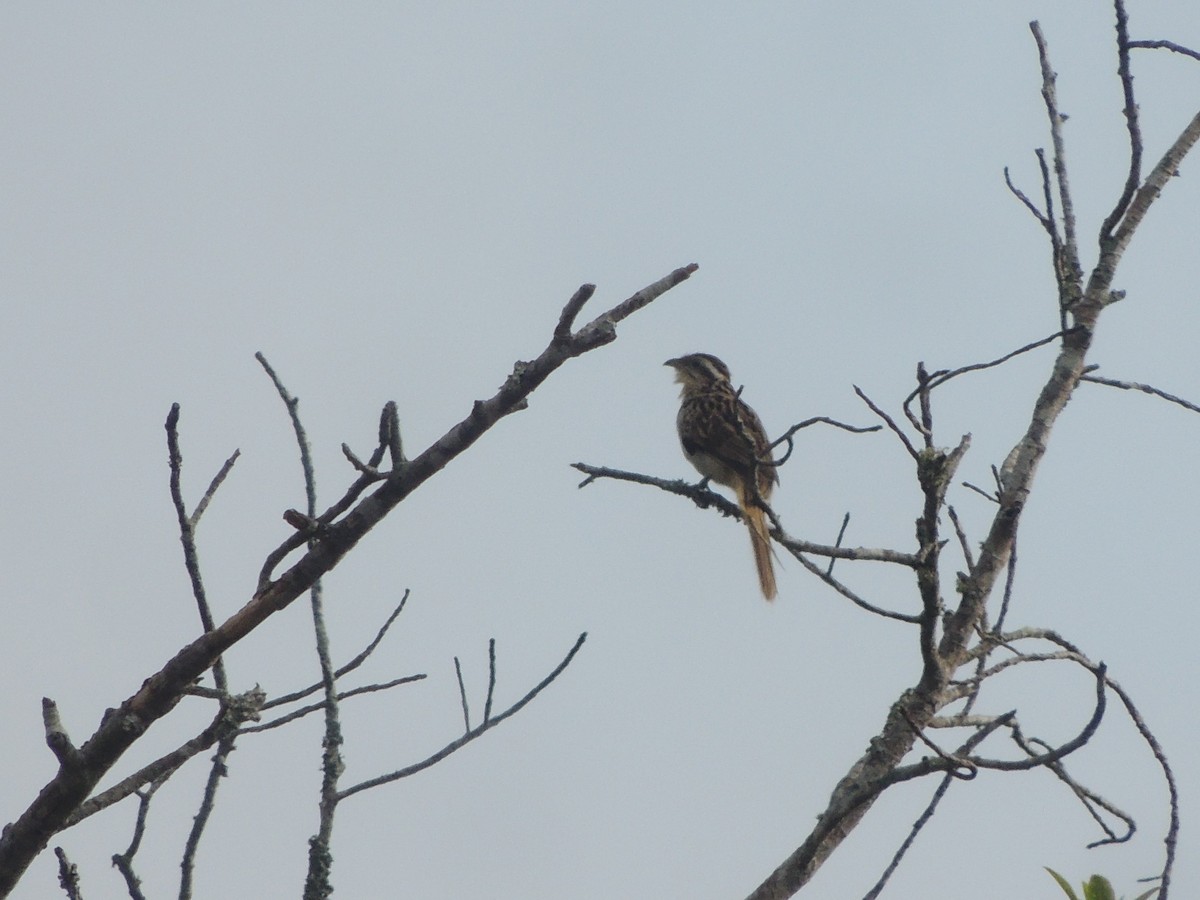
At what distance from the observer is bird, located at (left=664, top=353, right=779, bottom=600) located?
9.05 m

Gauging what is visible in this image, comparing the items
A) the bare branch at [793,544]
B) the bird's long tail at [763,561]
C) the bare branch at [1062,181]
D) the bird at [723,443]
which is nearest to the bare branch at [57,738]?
the bare branch at [793,544]

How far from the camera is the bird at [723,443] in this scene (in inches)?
356

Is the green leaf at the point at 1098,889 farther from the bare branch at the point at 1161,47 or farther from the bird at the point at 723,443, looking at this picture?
the bird at the point at 723,443

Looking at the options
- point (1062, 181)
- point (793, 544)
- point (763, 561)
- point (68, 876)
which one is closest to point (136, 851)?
point (68, 876)

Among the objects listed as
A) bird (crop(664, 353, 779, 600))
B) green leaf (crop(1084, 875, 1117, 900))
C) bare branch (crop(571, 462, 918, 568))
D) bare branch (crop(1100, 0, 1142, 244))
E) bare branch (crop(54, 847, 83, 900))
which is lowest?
bare branch (crop(54, 847, 83, 900))

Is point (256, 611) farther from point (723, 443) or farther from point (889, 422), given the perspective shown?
point (723, 443)

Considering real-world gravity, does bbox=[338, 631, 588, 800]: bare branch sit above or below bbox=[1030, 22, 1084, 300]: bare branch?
below

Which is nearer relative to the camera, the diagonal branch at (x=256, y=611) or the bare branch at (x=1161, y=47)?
the diagonal branch at (x=256, y=611)

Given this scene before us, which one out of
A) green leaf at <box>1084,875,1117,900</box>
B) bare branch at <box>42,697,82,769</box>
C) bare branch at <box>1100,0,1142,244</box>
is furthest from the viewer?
bare branch at <box>1100,0,1142,244</box>

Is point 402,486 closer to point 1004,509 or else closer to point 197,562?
point 197,562

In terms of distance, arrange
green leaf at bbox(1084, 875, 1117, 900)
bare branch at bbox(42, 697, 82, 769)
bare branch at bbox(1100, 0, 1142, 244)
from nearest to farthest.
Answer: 1. bare branch at bbox(42, 697, 82, 769)
2. green leaf at bbox(1084, 875, 1117, 900)
3. bare branch at bbox(1100, 0, 1142, 244)

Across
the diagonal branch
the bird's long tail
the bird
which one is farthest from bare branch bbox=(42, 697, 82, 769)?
the bird's long tail

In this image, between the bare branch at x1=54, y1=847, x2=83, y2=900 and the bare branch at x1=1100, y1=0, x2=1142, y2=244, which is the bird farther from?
the bare branch at x1=54, y1=847, x2=83, y2=900

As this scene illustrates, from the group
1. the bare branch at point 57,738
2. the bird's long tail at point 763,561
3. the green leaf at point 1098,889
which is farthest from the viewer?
the bird's long tail at point 763,561
